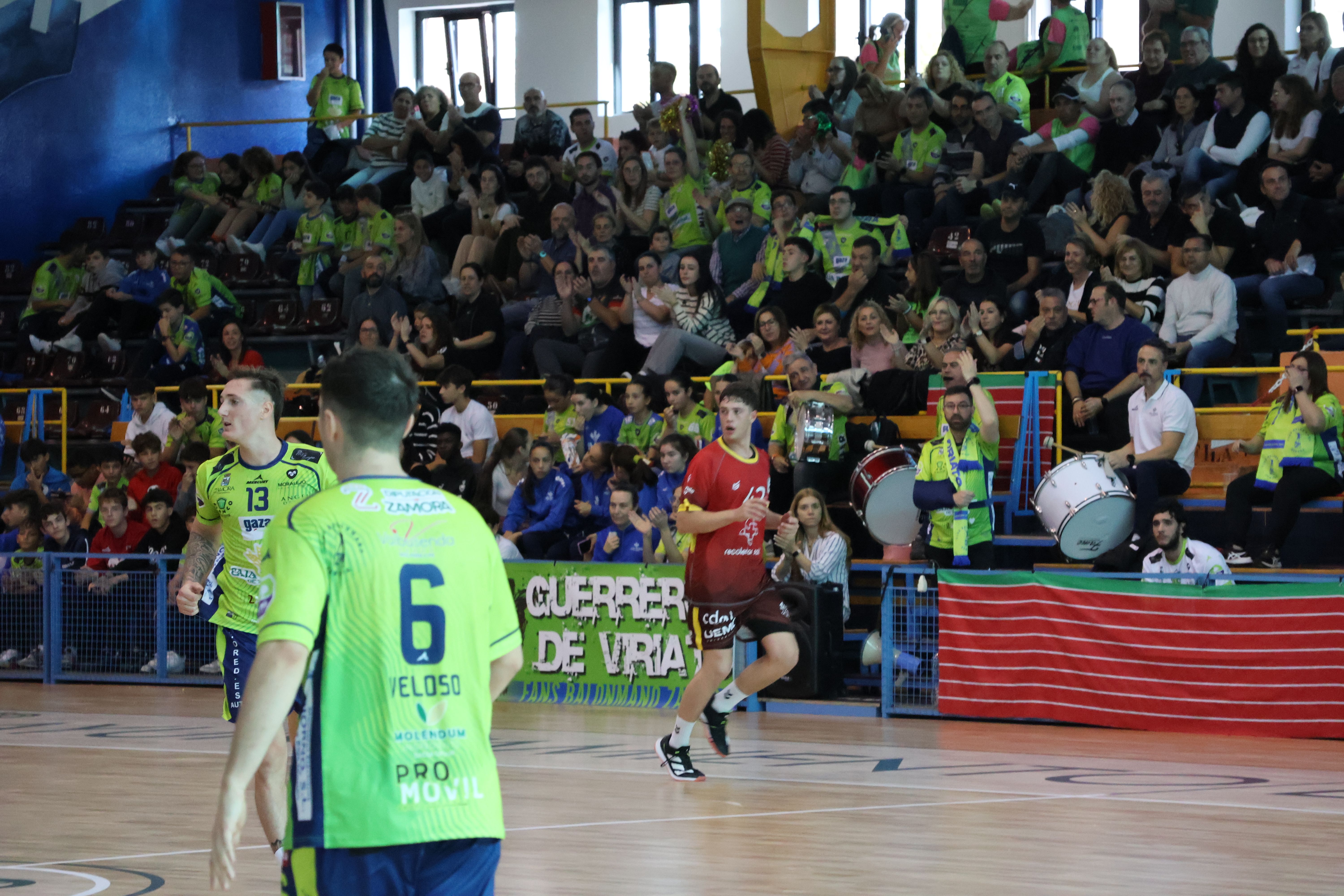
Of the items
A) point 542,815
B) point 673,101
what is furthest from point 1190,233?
point 542,815

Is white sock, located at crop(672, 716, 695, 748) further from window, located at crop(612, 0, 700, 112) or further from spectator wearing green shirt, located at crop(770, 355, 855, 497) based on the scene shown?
window, located at crop(612, 0, 700, 112)

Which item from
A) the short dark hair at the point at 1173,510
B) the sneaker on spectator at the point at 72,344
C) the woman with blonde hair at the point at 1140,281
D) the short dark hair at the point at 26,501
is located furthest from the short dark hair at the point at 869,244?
the sneaker on spectator at the point at 72,344

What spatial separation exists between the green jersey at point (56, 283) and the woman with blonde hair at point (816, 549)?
12039mm

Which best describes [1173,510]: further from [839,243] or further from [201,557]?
[201,557]

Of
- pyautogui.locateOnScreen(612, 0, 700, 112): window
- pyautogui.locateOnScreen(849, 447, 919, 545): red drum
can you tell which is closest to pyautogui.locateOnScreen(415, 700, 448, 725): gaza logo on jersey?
pyautogui.locateOnScreen(849, 447, 919, 545): red drum

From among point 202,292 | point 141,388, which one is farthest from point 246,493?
point 202,292

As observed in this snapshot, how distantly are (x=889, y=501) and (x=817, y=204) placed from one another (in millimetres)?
5387

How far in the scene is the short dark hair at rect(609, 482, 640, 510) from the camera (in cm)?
1304

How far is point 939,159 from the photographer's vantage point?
1670 centimetres

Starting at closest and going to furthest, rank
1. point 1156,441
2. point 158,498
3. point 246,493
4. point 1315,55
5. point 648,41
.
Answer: point 246,493 → point 1156,441 → point 158,498 → point 1315,55 → point 648,41

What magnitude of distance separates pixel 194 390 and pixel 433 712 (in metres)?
13.4

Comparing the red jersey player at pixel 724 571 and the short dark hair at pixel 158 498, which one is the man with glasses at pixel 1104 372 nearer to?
the red jersey player at pixel 724 571

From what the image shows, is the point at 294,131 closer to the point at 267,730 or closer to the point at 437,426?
the point at 437,426

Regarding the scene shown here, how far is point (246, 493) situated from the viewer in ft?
22.4
